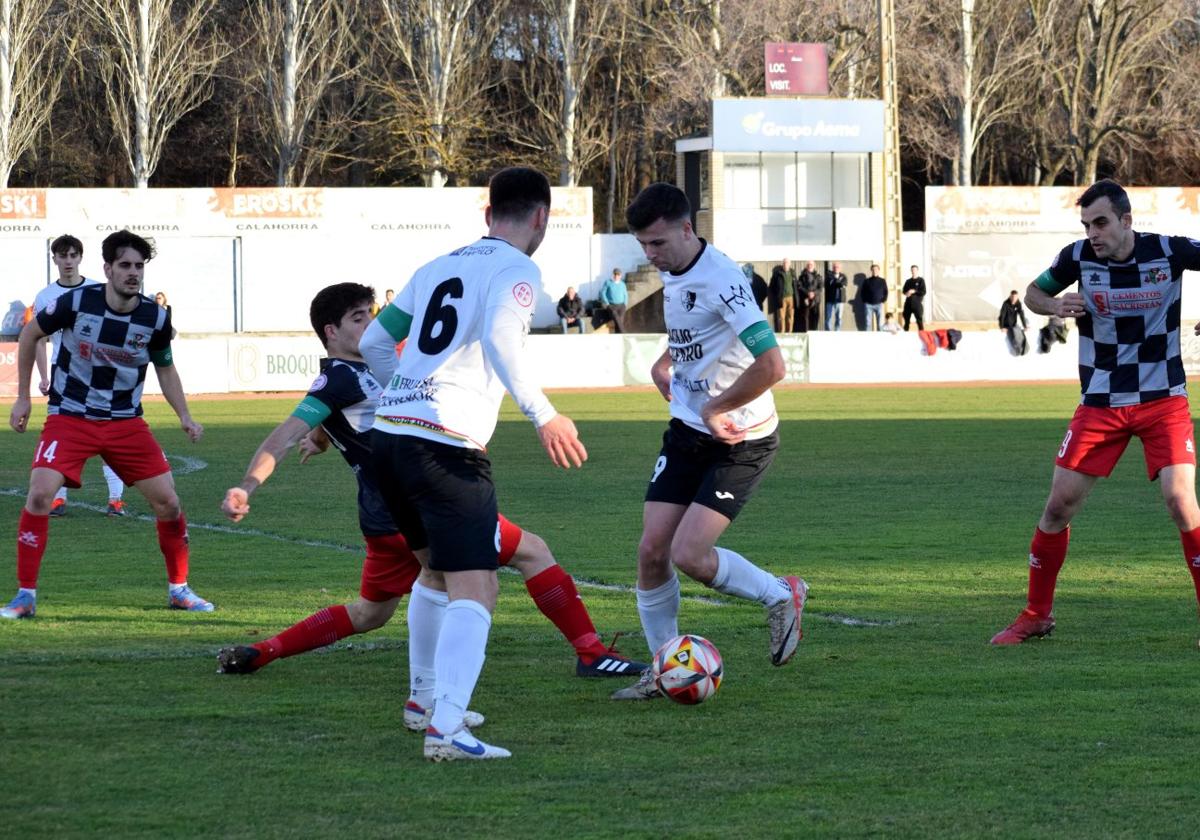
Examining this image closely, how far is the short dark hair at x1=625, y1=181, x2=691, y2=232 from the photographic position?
257 inches

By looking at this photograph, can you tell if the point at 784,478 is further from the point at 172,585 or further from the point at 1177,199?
the point at 1177,199

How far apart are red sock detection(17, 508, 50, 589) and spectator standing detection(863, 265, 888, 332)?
3201 cm

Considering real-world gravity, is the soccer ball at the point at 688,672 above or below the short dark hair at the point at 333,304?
below

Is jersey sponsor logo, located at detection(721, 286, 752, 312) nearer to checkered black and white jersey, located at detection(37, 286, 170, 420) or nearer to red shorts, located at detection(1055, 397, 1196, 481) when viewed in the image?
red shorts, located at detection(1055, 397, 1196, 481)

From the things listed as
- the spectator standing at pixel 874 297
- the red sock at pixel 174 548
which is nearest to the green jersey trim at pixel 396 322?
the red sock at pixel 174 548

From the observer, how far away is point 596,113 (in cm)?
5381

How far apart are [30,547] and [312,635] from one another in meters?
2.53

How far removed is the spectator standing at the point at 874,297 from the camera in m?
39.7

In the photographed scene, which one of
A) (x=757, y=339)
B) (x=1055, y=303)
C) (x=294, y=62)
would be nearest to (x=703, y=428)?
(x=757, y=339)

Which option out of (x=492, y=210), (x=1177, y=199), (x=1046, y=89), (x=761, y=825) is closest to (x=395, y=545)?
(x=492, y=210)

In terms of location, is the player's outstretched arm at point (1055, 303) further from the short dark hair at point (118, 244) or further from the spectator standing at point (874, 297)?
the spectator standing at point (874, 297)

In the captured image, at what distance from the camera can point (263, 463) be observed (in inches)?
242

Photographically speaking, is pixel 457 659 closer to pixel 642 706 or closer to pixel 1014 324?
pixel 642 706

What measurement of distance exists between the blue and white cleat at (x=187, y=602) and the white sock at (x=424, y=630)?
2.87 m
